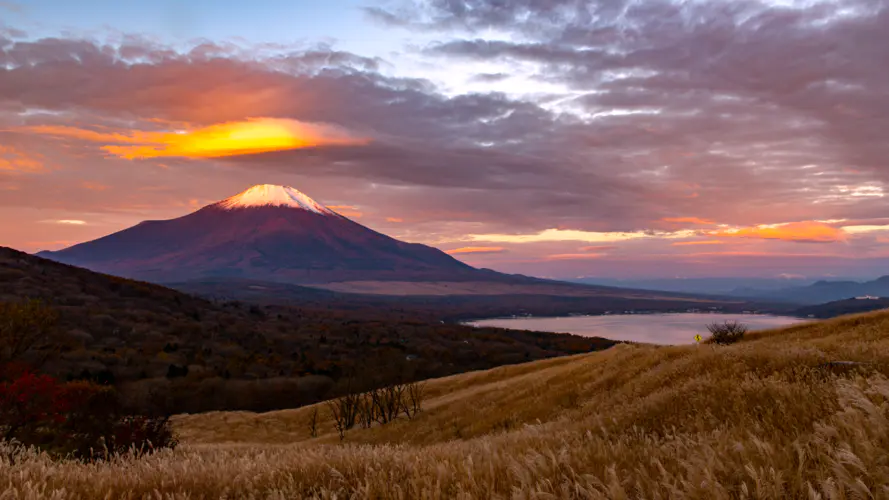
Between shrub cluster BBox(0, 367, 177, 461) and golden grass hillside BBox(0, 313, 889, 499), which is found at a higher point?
golden grass hillside BBox(0, 313, 889, 499)

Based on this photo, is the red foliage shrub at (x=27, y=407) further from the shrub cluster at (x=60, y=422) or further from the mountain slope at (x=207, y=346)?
the mountain slope at (x=207, y=346)

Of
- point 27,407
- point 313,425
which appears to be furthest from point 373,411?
point 27,407

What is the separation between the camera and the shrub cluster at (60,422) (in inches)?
685

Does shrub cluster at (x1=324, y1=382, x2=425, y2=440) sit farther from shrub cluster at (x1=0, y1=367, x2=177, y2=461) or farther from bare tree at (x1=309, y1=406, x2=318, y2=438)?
shrub cluster at (x1=0, y1=367, x2=177, y2=461)

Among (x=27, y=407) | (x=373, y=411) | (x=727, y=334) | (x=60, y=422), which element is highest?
(x=727, y=334)

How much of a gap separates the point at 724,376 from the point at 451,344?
285ft

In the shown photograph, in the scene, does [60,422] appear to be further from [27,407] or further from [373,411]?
[373,411]

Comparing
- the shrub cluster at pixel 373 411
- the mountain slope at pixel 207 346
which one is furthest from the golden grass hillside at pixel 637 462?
the mountain slope at pixel 207 346

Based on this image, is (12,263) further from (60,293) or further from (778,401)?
(778,401)

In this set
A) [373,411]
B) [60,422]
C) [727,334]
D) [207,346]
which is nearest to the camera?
[60,422]

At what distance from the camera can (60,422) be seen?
19219 millimetres

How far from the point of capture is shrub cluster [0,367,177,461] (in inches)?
685

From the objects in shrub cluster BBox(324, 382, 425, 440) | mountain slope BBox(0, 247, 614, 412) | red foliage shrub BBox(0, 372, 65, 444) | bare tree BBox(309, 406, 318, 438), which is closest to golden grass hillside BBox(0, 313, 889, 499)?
red foliage shrub BBox(0, 372, 65, 444)

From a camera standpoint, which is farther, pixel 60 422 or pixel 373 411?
pixel 373 411
